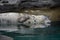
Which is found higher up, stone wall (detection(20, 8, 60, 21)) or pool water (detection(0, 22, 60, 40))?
stone wall (detection(20, 8, 60, 21))

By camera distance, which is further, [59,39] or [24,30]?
[24,30]

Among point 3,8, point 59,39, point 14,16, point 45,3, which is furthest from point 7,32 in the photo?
point 45,3

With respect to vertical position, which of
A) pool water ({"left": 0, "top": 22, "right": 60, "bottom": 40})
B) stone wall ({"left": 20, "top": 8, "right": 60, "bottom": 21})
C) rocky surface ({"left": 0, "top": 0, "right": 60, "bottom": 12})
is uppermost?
rocky surface ({"left": 0, "top": 0, "right": 60, "bottom": 12})

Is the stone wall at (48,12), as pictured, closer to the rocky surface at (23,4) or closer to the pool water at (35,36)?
Result: the rocky surface at (23,4)

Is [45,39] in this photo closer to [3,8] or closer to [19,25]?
[19,25]

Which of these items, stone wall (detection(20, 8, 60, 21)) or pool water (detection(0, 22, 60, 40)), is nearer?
pool water (detection(0, 22, 60, 40))

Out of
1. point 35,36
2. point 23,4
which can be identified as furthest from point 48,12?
point 35,36

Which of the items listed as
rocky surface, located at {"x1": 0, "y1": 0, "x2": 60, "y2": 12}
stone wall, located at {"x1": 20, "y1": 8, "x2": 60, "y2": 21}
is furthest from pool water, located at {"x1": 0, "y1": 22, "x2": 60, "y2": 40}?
rocky surface, located at {"x1": 0, "y1": 0, "x2": 60, "y2": 12}

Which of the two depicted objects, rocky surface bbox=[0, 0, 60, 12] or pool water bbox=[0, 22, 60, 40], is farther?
rocky surface bbox=[0, 0, 60, 12]

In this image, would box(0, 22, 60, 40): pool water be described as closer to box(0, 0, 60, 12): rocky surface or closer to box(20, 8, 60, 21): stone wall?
box(20, 8, 60, 21): stone wall

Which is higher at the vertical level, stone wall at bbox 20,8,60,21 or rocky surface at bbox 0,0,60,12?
rocky surface at bbox 0,0,60,12

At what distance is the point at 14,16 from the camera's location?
302 inches

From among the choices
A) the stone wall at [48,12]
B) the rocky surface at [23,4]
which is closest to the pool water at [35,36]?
the stone wall at [48,12]

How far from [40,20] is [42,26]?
0.82 feet
